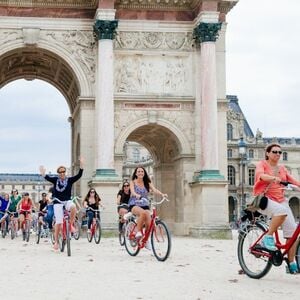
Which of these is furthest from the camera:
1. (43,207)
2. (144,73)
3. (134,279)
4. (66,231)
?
(144,73)

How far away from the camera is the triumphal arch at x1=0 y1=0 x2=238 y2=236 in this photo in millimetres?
24203

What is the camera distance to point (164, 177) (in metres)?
28.6

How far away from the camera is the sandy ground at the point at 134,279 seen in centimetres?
823

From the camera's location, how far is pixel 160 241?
501 inches

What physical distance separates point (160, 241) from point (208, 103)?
491 inches

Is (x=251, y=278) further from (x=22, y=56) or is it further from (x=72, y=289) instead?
(x=22, y=56)

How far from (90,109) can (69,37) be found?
9.71 ft

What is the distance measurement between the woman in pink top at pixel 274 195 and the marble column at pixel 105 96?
1488cm

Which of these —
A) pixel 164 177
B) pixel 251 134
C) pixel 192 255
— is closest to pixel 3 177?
pixel 251 134

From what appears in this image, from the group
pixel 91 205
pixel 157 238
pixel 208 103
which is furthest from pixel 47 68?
pixel 157 238

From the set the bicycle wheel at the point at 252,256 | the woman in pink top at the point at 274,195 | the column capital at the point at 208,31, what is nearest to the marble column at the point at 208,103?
the column capital at the point at 208,31

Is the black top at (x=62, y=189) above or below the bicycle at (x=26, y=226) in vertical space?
above

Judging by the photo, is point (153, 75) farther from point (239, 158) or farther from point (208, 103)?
point (239, 158)

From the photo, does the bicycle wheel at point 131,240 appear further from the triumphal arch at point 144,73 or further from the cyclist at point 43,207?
the triumphal arch at point 144,73
